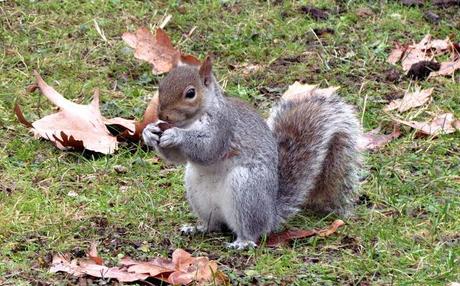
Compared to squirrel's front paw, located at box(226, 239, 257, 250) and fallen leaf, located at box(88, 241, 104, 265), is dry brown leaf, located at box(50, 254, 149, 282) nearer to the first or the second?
fallen leaf, located at box(88, 241, 104, 265)

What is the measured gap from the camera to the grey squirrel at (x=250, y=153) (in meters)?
2.66

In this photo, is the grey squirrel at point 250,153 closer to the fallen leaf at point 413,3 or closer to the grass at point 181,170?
the grass at point 181,170

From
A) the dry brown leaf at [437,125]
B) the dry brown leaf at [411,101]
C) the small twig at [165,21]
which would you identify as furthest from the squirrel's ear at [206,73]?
the small twig at [165,21]

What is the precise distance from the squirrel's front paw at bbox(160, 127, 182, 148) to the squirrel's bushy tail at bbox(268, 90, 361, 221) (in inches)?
16.1

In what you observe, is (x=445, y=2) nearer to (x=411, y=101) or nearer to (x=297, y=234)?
(x=411, y=101)

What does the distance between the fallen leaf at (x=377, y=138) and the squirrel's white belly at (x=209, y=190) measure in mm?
773

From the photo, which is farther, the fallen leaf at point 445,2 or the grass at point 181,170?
the fallen leaf at point 445,2

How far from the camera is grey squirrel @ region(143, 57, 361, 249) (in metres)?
2.66

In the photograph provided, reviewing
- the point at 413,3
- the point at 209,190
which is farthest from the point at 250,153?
the point at 413,3

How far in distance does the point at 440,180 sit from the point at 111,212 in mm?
1028

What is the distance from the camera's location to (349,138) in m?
2.97

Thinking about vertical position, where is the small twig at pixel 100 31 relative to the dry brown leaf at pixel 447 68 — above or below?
below

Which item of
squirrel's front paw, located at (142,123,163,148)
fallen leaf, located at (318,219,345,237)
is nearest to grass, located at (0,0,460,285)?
fallen leaf, located at (318,219,345,237)

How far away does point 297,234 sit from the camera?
110 inches
